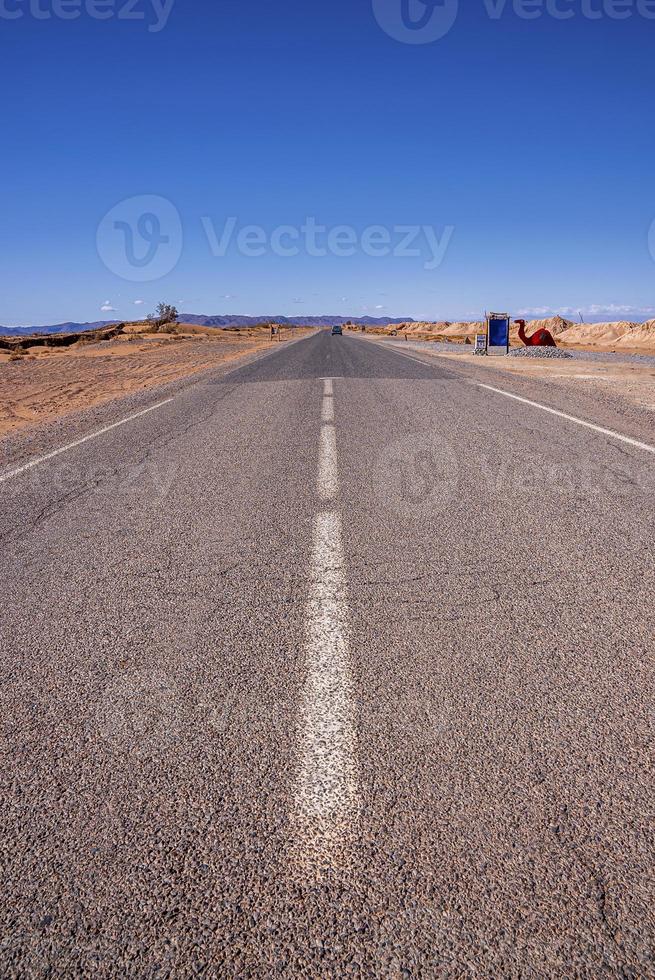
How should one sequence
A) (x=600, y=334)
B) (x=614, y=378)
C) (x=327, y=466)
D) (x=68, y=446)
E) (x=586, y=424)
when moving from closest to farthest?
(x=327, y=466), (x=68, y=446), (x=586, y=424), (x=614, y=378), (x=600, y=334)

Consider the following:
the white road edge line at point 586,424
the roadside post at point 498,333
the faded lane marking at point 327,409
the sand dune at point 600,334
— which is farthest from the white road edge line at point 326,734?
the sand dune at point 600,334

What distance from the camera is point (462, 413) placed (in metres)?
9.93

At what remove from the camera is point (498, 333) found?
31.6 metres

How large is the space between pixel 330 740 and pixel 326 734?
0.11 ft

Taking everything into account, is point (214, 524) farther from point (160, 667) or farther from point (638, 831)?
point (638, 831)

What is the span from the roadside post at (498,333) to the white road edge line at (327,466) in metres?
24.9

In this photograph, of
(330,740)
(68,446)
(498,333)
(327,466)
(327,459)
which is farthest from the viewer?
(498,333)

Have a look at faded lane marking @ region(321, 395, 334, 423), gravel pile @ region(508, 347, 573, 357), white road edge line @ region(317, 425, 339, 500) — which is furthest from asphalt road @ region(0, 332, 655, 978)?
gravel pile @ region(508, 347, 573, 357)

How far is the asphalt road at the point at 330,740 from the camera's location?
158 cm

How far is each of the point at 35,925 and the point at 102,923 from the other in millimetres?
166

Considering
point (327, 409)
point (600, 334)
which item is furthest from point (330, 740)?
point (600, 334)

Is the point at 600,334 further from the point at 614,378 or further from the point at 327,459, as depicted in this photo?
the point at 327,459

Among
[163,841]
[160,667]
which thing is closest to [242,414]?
[160,667]

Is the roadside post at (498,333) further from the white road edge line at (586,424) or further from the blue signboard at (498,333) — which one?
the white road edge line at (586,424)
